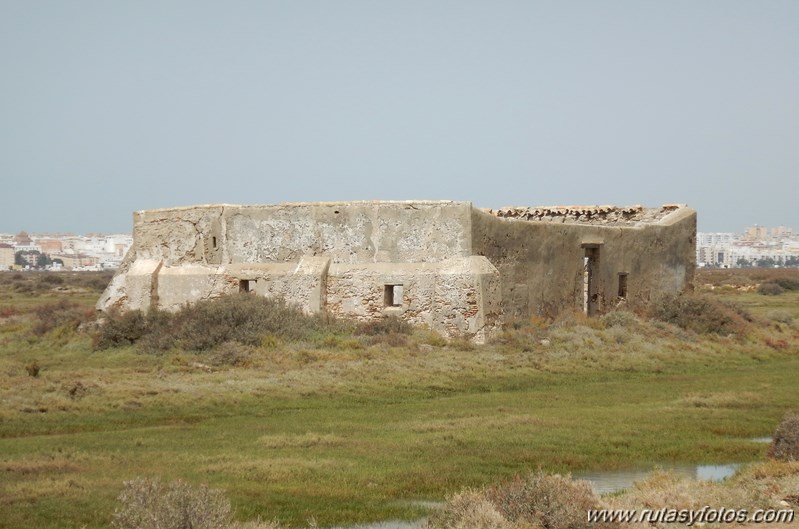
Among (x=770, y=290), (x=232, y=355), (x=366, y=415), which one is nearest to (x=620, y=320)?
(x=232, y=355)

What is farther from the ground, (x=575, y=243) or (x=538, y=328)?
(x=575, y=243)

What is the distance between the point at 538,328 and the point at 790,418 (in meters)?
12.0

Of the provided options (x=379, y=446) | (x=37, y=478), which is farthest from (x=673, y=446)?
(x=37, y=478)

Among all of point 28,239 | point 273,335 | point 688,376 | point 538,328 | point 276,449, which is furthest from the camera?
point 28,239

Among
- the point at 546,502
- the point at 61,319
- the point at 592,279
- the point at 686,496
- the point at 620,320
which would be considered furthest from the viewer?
the point at 592,279

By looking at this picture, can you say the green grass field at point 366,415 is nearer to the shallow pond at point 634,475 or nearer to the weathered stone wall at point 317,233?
the shallow pond at point 634,475

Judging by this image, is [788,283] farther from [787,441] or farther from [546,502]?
[546,502]

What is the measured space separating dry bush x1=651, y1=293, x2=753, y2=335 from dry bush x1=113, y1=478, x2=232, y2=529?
19.8 metres

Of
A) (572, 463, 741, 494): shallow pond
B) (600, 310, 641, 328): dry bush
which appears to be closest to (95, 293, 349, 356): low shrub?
(600, 310, 641, 328): dry bush

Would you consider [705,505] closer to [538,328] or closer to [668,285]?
[538,328]

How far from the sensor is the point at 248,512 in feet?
28.8

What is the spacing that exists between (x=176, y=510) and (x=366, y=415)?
25.2 feet

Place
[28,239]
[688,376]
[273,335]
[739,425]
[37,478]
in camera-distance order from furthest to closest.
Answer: [28,239] < [273,335] < [688,376] < [739,425] < [37,478]

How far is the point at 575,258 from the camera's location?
25.4m
